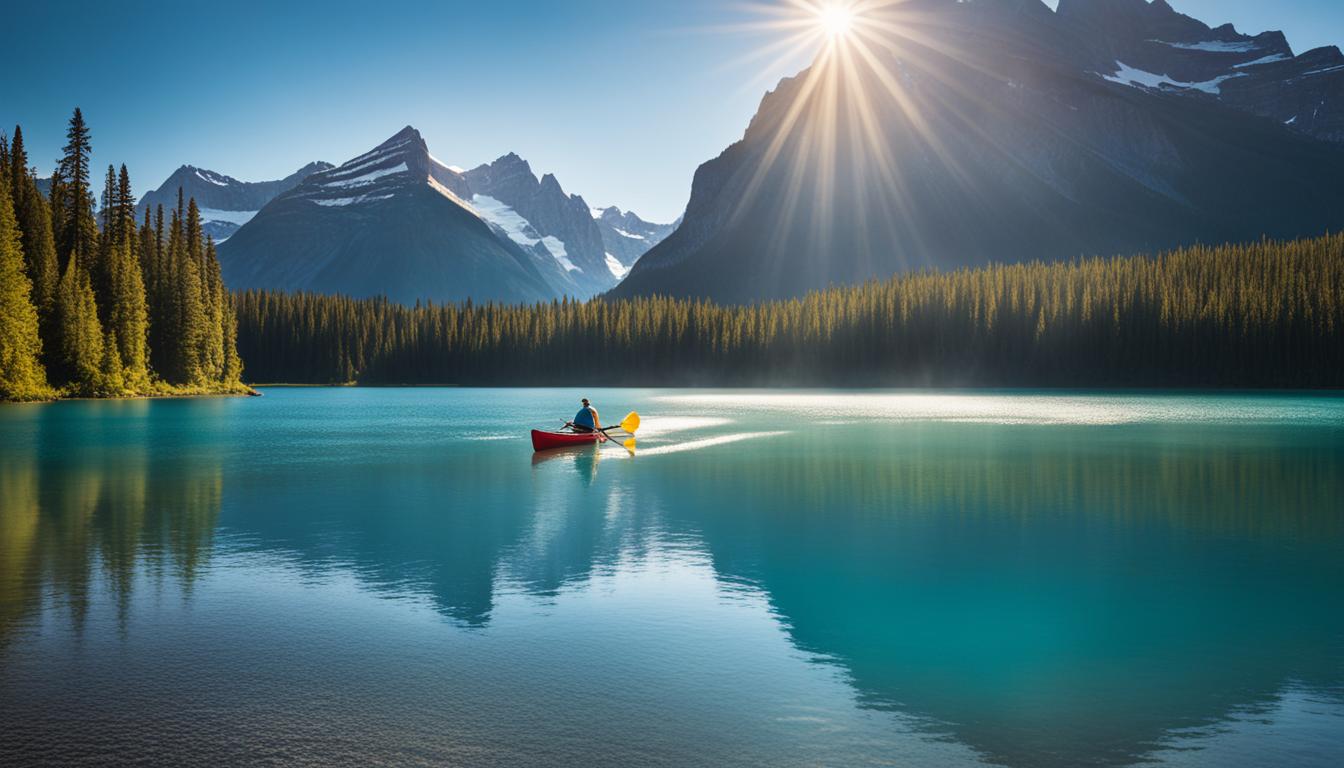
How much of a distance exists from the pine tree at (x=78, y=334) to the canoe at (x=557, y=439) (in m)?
70.1

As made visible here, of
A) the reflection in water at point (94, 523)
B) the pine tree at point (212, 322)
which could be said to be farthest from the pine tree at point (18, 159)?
the reflection in water at point (94, 523)

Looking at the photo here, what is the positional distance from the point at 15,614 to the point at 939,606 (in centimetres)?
1797

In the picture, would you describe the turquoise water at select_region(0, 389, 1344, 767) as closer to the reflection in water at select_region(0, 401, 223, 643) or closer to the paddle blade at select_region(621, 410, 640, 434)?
the reflection in water at select_region(0, 401, 223, 643)

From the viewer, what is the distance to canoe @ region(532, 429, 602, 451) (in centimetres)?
5356

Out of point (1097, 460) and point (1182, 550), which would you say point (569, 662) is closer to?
point (1182, 550)

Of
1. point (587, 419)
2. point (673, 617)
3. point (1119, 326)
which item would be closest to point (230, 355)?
point (587, 419)

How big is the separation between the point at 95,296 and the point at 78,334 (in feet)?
42.0

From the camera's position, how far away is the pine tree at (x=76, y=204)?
114250mm

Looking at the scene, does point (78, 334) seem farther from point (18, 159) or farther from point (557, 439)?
point (557, 439)

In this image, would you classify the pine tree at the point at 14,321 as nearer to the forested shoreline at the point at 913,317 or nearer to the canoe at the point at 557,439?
the forested shoreline at the point at 913,317

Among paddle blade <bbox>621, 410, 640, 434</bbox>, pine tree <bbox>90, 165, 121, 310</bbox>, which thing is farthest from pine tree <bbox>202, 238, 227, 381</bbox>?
paddle blade <bbox>621, 410, 640, 434</bbox>

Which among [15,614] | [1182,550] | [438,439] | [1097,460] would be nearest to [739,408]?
[438,439]

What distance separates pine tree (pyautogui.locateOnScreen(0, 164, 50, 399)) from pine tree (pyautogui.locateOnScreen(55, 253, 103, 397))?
394cm

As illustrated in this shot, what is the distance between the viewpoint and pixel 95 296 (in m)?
111
